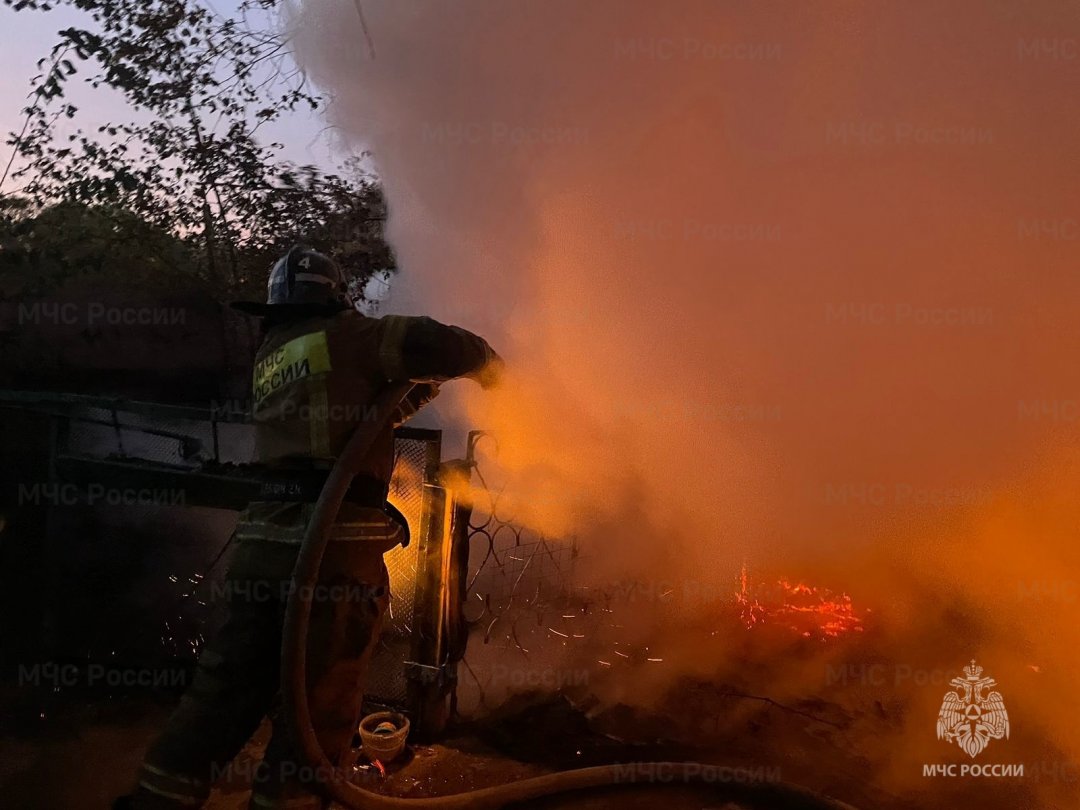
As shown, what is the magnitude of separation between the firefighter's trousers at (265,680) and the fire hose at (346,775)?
0.09m

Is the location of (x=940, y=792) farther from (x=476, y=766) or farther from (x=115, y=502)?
(x=115, y=502)

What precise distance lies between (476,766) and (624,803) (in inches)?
36.2

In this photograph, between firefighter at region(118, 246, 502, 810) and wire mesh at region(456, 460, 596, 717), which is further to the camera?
wire mesh at region(456, 460, 596, 717)

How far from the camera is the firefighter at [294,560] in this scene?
2625 millimetres

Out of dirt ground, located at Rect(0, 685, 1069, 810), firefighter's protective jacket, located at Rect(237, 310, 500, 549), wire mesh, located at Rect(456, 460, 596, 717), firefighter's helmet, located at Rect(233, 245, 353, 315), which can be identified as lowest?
dirt ground, located at Rect(0, 685, 1069, 810)

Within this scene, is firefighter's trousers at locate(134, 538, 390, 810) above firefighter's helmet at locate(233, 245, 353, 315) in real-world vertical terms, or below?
below

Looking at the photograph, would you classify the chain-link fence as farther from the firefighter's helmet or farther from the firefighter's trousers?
the firefighter's helmet

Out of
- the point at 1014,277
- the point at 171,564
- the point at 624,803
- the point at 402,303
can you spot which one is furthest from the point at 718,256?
the point at 171,564

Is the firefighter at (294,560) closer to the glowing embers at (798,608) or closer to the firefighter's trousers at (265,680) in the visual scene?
the firefighter's trousers at (265,680)

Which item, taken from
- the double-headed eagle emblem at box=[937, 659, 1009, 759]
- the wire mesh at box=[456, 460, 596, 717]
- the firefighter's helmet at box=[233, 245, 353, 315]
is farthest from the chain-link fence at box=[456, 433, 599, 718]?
the double-headed eagle emblem at box=[937, 659, 1009, 759]

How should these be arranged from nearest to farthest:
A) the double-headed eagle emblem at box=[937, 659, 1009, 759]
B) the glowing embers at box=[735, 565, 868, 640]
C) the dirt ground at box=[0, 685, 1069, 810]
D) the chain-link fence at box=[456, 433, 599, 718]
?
the dirt ground at box=[0, 685, 1069, 810]
the double-headed eagle emblem at box=[937, 659, 1009, 759]
the chain-link fence at box=[456, 433, 599, 718]
the glowing embers at box=[735, 565, 868, 640]

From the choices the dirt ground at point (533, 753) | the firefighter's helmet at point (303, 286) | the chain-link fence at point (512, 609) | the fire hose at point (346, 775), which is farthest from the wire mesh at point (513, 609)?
the firefighter's helmet at point (303, 286)

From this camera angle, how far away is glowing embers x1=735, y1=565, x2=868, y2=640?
6.07 metres

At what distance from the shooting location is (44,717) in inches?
170
